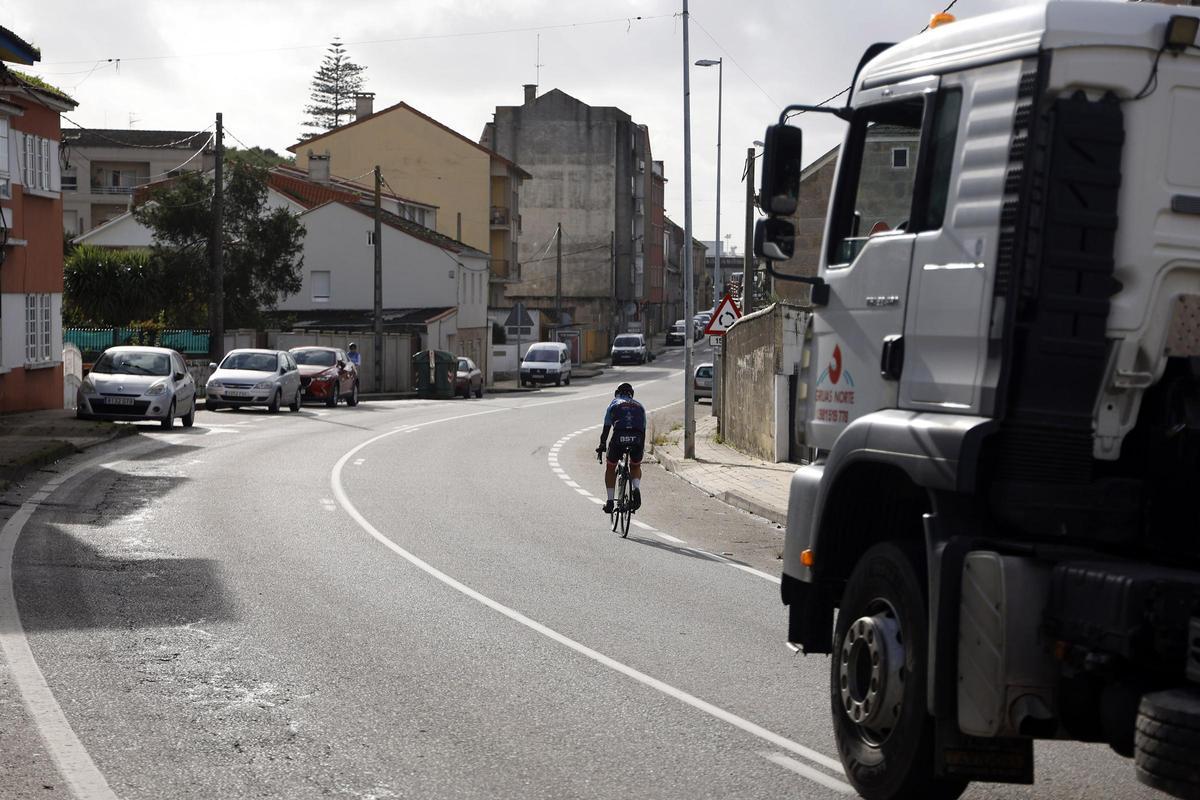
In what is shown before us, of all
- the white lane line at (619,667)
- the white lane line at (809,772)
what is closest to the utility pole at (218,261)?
the white lane line at (619,667)

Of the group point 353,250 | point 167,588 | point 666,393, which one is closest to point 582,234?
point 353,250

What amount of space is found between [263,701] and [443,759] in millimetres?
1474

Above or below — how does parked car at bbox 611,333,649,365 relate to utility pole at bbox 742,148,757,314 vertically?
below

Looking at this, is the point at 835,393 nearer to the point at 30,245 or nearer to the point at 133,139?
the point at 30,245

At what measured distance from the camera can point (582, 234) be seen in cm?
10525

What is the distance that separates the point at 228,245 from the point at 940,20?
2009 inches

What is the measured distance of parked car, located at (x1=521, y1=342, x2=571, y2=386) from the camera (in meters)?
67.9

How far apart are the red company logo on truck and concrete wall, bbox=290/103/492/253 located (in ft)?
268

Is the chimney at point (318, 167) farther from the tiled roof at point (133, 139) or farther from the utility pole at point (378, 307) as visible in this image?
the utility pole at point (378, 307)

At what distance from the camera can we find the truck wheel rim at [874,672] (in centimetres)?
618

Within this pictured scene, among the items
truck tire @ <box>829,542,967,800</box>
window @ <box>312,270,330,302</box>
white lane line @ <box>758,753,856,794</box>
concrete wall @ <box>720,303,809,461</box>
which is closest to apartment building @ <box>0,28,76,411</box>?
concrete wall @ <box>720,303,809,461</box>

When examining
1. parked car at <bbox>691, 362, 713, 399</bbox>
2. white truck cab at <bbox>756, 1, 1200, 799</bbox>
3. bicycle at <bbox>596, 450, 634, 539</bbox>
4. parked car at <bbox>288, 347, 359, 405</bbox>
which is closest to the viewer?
white truck cab at <bbox>756, 1, 1200, 799</bbox>

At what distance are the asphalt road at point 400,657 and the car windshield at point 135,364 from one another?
11.2 m

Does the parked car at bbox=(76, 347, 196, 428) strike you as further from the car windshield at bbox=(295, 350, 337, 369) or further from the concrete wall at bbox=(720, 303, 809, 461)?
the car windshield at bbox=(295, 350, 337, 369)
